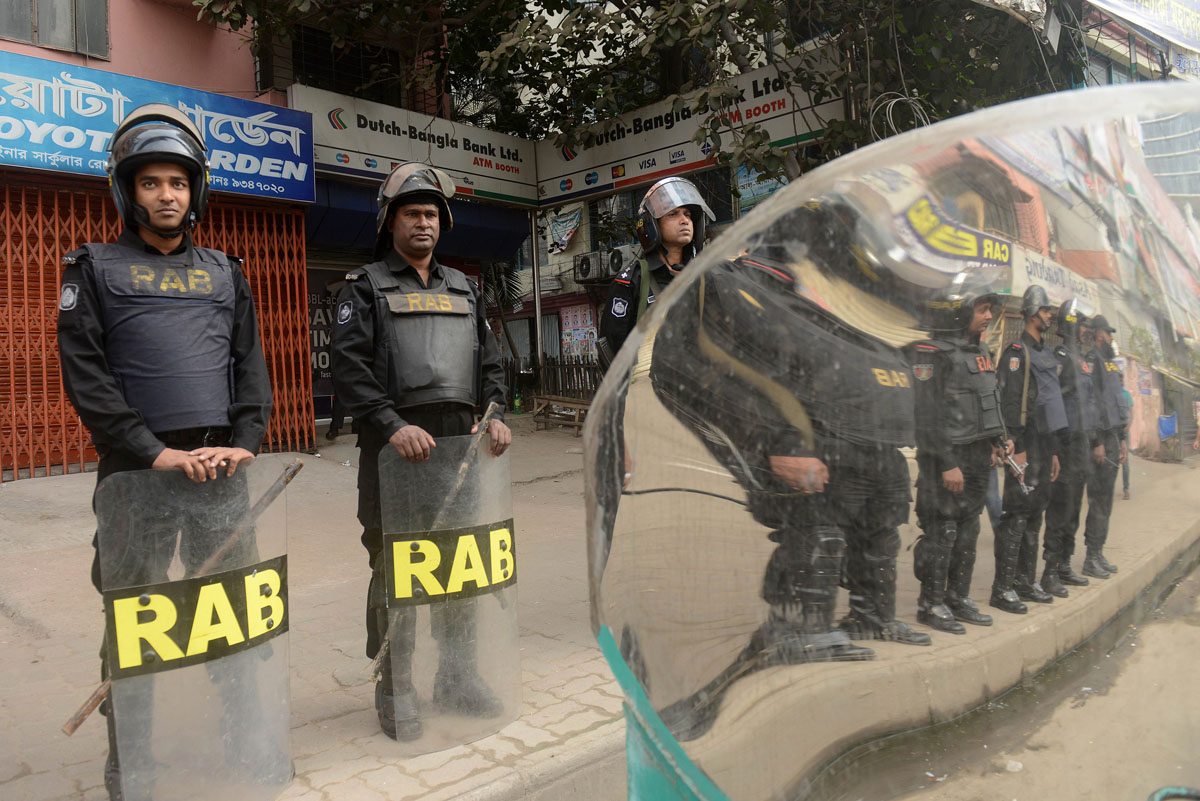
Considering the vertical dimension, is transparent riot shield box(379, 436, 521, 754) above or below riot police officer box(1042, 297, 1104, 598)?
below

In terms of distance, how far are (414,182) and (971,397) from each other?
225 cm

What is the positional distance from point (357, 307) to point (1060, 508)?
2.21 m

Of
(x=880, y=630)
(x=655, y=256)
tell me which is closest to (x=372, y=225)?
(x=655, y=256)

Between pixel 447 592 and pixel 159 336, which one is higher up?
pixel 159 336

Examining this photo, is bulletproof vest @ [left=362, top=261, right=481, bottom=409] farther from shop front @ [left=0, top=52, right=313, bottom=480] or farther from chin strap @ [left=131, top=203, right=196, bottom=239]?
shop front @ [left=0, top=52, right=313, bottom=480]

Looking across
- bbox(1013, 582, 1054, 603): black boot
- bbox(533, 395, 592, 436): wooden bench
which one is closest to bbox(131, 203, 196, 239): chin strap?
bbox(1013, 582, 1054, 603): black boot

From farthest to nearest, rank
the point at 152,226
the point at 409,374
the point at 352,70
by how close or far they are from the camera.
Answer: the point at 352,70 < the point at 409,374 < the point at 152,226

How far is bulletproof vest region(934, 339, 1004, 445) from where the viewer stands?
93 cm

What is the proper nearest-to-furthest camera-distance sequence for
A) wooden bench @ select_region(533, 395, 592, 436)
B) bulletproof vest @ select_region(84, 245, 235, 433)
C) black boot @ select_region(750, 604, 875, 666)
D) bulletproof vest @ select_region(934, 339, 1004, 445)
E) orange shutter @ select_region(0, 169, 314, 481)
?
bulletproof vest @ select_region(934, 339, 1004, 445)
black boot @ select_region(750, 604, 875, 666)
bulletproof vest @ select_region(84, 245, 235, 433)
orange shutter @ select_region(0, 169, 314, 481)
wooden bench @ select_region(533, 395, 592, 436)

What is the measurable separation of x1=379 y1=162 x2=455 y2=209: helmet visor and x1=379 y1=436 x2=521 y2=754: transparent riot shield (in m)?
0.88

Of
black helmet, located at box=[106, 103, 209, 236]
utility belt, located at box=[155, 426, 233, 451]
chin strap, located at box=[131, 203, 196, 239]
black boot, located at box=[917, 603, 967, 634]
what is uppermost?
black helmet, located at box=[106, 103, 209, 236]

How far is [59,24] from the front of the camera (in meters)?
7.96

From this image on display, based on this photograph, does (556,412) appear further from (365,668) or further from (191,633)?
(191,633)

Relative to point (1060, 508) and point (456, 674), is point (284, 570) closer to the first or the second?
point (456, 674)
